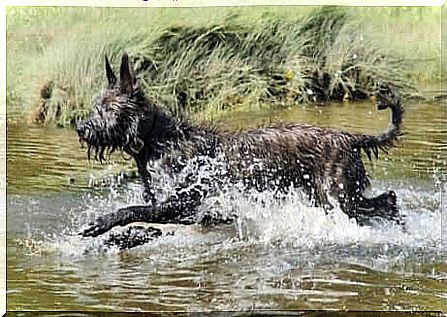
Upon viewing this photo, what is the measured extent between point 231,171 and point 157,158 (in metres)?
0.13

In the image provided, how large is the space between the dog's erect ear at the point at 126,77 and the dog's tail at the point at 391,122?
41 centimetres

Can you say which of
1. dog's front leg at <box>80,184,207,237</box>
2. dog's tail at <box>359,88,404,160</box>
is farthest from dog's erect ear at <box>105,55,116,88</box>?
dog's tail at <box>359,88,404,160</box>

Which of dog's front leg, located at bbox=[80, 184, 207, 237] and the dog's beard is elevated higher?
the dog's beard

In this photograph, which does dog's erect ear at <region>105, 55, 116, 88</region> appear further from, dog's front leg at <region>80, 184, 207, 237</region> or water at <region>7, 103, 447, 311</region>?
dog's front leg at <region>80, 184, 207, 237</region>

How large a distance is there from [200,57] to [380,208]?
41 cm

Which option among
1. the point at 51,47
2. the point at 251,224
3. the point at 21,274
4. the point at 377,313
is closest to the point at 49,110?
the point at 51,47

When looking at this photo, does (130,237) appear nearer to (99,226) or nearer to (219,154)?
(99,226)

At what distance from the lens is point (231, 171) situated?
42.8 inches

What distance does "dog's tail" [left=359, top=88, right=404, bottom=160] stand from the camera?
107 cm

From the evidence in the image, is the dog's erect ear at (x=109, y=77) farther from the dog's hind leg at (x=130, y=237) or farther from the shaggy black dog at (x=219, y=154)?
the dog's hind leg at (x=130, y=237)

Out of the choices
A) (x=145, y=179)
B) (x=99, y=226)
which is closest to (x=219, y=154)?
(x=145, y=179)

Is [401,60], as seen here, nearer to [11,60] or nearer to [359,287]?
[359,287]

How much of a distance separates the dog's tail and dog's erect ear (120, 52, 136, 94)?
413 millimetres

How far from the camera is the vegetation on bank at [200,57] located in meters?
1.07
